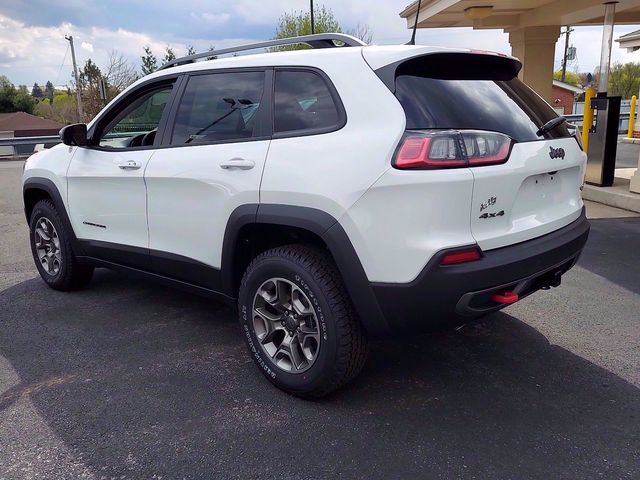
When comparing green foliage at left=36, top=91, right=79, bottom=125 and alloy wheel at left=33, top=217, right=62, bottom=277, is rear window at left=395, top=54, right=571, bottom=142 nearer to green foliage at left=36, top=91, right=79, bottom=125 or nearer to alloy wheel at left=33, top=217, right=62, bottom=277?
alloy wheel at left=33, top=217, right=62, bottom=277

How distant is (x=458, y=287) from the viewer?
2.59 metres

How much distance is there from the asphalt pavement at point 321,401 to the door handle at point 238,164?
123 cm

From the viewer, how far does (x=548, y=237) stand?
3.01m

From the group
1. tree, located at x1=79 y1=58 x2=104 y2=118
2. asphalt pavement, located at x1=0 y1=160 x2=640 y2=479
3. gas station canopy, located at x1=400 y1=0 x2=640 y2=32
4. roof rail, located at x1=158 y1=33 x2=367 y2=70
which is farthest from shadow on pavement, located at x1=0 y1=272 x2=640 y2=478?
Result: tree, located at x1=79 y1=58 x2=104 y2=118

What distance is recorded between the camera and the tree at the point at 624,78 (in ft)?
149

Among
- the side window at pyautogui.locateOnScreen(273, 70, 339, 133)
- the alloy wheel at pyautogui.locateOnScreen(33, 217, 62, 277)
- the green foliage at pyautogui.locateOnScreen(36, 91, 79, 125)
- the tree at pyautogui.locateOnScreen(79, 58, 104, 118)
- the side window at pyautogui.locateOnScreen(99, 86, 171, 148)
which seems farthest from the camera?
the green foliage at pyautogui.locateOnScreen(36, 91, 79, 125)

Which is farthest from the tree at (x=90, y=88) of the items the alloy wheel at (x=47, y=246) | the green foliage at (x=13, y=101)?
the alloy wheel at (x=47, y=246)

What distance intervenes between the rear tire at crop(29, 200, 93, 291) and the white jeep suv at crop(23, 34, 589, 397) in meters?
1.22

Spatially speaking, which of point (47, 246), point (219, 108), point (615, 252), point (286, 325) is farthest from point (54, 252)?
point (615, 252)

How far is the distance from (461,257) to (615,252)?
410 centimetres

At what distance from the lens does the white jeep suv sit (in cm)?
261

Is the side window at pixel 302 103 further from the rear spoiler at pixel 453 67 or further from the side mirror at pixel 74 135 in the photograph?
the side mirror at pixel 74 135

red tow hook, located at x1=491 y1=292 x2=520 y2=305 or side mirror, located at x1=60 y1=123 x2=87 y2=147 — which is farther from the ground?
side mirror, located at x1=60 y1=123 x2=87 y2=147

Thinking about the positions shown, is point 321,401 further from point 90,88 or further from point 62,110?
point 62,110
